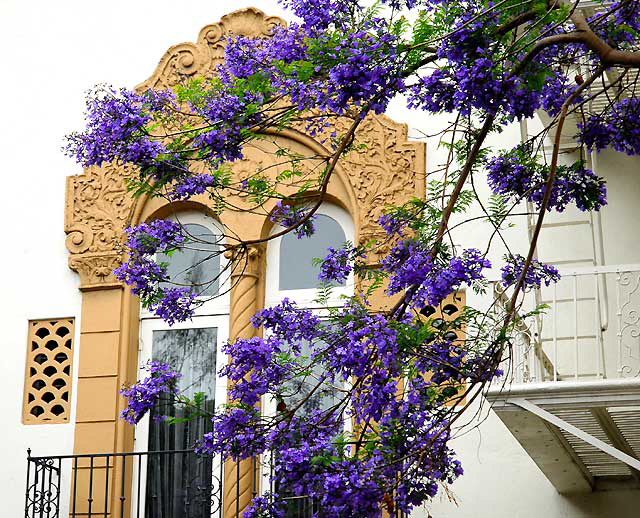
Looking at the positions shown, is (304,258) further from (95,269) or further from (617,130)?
(617,130)

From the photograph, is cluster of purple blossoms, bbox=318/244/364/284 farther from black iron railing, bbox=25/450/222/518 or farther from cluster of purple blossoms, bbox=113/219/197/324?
black iron railing, bbox=25/450/222/518

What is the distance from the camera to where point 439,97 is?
7.31 meters

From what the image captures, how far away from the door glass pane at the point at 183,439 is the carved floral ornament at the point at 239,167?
2.36 ft

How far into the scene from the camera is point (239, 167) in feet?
38.1

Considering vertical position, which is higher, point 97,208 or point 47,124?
point 47,124

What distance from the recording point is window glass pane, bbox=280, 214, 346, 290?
37.7 feet

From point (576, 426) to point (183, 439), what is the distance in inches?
135

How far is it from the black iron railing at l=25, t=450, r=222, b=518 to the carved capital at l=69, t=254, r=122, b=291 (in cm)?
131

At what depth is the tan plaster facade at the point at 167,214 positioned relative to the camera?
36.6 ft

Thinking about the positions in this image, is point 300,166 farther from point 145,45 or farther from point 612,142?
point 612,142

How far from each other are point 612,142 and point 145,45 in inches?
194

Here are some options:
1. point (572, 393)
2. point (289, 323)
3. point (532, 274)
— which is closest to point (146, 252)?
point (289, 323)

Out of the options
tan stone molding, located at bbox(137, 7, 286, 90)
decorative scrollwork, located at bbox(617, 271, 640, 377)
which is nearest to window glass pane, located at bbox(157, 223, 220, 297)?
tan stone molding, located at bbox(137, 7, 286, 90)

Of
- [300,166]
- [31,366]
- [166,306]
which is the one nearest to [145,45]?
[300,166]
